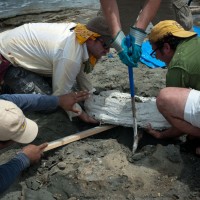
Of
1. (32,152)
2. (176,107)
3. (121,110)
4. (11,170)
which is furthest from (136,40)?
(11,170)

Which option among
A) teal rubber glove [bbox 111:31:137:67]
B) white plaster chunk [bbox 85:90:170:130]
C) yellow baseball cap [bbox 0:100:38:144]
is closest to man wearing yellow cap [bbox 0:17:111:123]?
white plaster chunk [bbox 85:90:170:130]

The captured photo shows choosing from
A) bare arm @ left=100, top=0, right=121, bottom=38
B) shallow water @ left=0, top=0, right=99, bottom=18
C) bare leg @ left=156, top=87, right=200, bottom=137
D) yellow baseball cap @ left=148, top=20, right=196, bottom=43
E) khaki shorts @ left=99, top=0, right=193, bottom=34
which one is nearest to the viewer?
bare leg @ left=156, top=87, right=200, bottom=137

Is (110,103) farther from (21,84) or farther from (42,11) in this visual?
(42,11)

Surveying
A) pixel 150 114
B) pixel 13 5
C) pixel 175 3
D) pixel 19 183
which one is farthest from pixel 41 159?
pixel 13 5

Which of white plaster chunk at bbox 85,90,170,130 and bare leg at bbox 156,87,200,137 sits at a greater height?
bare leg at bbox 156,87,200,137

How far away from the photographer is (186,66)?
8.52ft

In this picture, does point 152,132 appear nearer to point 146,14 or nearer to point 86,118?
point 86,118

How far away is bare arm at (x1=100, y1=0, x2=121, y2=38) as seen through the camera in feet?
9.57

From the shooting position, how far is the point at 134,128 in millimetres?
2994

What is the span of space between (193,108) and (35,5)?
25.2ft

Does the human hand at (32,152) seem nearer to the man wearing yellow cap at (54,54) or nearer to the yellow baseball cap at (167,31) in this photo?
the man wearing yellow cap at (54,54)

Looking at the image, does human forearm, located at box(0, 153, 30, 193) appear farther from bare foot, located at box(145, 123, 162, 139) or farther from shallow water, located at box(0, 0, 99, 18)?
shallow water, located at box(0, 0, 99, 18)

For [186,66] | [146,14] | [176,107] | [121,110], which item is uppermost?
[146,14]

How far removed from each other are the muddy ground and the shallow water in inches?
232
